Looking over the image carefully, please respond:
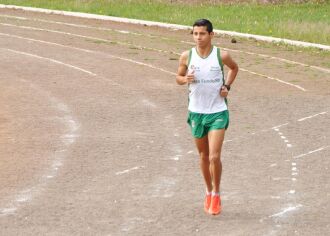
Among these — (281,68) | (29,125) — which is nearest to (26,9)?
(281,68)

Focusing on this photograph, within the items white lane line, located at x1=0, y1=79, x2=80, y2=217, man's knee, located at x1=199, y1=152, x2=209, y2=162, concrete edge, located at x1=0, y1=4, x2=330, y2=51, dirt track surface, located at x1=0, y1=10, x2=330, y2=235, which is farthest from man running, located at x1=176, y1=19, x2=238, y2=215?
concrete edge, located at x1=0, y1=4, x2=330, y2=51

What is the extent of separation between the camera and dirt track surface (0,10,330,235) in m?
10.3

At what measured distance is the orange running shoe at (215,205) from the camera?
10459mm

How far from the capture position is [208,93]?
1048 cm

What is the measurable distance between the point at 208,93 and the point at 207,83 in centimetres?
12

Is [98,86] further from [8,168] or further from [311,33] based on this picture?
[311,33]

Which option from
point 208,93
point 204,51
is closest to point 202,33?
point 204,51

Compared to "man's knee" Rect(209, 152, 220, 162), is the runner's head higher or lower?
higher

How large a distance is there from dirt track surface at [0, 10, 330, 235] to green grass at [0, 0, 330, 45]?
4374 mm

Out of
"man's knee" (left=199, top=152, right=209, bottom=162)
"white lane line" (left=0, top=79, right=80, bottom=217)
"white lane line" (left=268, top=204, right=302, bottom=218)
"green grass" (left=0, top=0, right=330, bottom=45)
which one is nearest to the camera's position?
"white lane line" (left=268, top=204, right=302, bottom=218)

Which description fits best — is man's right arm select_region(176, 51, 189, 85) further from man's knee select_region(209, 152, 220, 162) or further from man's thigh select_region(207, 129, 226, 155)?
man's knee select_region(209, 152, 220, 162)

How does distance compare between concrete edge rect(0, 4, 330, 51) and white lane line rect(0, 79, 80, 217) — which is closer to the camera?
white lane line rect(0, 79, 80, 217)

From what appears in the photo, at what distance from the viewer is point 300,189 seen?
38.2 feet

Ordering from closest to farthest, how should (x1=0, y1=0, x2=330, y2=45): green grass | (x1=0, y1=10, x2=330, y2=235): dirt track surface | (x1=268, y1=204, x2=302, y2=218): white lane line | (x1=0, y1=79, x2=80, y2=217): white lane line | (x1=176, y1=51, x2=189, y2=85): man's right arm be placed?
(x1=0, y1=10, x2=330, y2=235): dirt track surface < (x1=268, y1=204, x2=302, y2=218): white lane line < (x1=176, y1=51, x2=189, y2=85): man's right arm < (x1=0, y1=79, x2=80, y2=217): white lane line < (x1=0, y1=0, x2=330, y2=45): green grass
